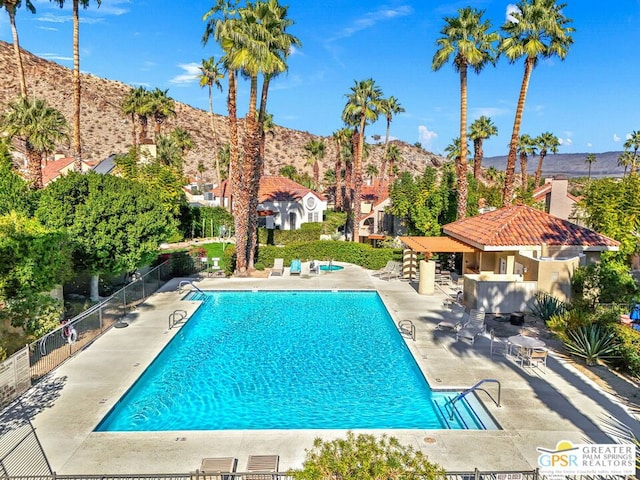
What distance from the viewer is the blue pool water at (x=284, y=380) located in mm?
12297

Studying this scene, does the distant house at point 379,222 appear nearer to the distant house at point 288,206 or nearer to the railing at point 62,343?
the distant house at point 288,206

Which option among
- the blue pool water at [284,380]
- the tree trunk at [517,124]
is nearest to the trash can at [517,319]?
the blue pool water at [284,380]

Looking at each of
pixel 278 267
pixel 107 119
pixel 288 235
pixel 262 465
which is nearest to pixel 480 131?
pixel 288 235

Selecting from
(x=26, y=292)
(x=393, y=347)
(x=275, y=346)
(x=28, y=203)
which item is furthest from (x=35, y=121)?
(x=393, y=347)

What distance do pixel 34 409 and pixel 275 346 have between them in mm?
8181

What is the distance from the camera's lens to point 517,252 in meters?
24.1

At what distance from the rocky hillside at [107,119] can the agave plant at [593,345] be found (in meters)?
83.3

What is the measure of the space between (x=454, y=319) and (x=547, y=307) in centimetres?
381

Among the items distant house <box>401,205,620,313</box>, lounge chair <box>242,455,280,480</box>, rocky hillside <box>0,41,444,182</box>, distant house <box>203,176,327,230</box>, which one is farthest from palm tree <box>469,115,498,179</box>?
lounge chair <box>242,455,280,480</box>

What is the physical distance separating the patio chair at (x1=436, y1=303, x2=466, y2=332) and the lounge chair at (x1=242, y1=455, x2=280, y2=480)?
35.2 feet

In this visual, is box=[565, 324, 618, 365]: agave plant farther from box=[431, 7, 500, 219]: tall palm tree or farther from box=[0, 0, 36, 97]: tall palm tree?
box=[0, 0, 36, 97]: tall palm tree

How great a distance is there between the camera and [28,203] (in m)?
20.2

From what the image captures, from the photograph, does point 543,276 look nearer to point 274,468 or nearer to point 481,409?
point 481,409

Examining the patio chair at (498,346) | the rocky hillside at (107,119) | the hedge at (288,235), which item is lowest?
the patio chair at (498,346)
